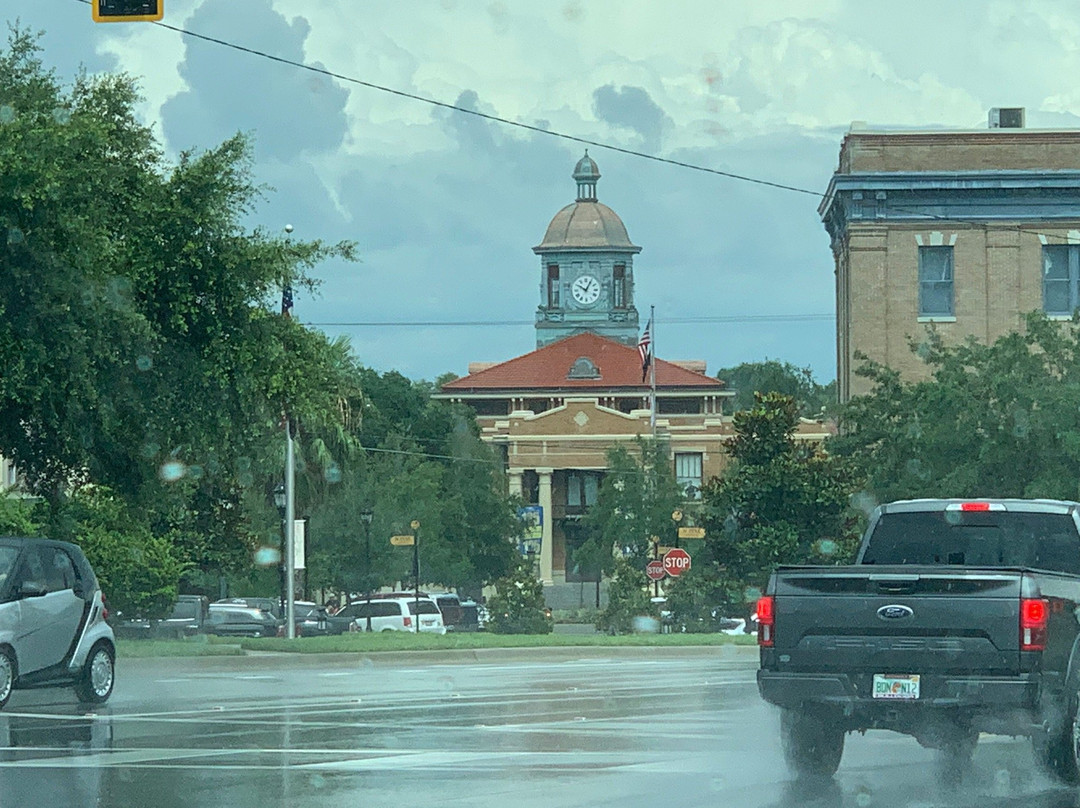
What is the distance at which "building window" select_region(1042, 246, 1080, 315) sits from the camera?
60.0 meters

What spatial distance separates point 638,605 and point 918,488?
12125 mm

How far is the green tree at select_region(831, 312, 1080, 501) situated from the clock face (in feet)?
376

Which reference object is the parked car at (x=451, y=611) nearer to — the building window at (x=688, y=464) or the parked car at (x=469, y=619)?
the parked car at (x=469, y=619)

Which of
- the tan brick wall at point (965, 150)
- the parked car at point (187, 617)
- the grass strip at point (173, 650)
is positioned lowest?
the parked car at point (187, 617)

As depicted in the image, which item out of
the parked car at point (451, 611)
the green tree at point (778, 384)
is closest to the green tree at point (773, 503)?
the parked car at point (451, 611)

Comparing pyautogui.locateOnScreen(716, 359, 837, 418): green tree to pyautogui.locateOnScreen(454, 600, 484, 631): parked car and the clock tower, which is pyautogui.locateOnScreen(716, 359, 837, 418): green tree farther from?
pyautogui.locateOnScreen(454, 600, 484, 631): parked car

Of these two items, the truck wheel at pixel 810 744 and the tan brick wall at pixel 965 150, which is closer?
the truck wheel at pixel 810 744

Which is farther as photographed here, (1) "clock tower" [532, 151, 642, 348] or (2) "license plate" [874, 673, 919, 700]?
(1) "clock tower" [532, 151, 642, 348]

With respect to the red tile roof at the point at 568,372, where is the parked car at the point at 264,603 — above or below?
below

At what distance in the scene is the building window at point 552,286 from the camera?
→ 161250 millimetres

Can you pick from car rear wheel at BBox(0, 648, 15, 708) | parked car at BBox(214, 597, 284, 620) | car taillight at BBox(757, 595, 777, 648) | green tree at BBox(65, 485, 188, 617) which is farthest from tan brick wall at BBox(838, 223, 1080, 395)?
car taillight at BBox(757, 595, 777, 648)

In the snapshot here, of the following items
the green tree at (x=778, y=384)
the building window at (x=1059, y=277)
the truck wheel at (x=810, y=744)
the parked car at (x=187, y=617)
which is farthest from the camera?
the green tree at (x=778, y=384)

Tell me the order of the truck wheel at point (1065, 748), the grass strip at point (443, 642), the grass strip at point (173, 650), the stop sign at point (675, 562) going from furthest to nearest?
1. the stop sign at point (675, 562)
2. the grass strip at point (443, 642)
3. the grass strip at point (173, 650)
4. the truck wheel at point (1065, 748)

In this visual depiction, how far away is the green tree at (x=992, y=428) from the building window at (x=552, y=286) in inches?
4544
